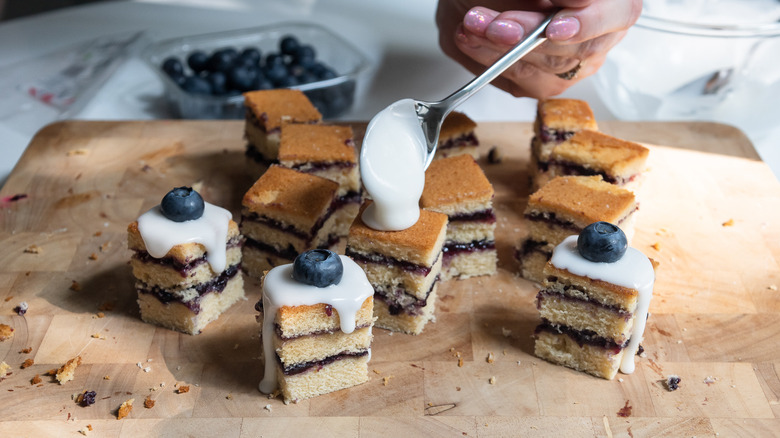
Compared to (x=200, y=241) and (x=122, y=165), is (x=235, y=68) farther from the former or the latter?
(x=200, y=241)

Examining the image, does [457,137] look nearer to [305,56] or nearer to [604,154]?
[604,154]

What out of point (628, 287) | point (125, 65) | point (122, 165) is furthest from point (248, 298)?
point (125, 65)

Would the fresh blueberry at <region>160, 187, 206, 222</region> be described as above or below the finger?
below

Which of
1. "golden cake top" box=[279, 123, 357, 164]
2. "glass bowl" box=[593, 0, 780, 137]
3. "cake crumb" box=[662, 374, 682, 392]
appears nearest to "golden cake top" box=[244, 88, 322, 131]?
"golden cake top" box=[279, 123, 357, 164]

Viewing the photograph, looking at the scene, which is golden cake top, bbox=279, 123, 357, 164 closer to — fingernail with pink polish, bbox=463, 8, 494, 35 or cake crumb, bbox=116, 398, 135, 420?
fingernail with pink polish, bbox=463, 8, 494, 35

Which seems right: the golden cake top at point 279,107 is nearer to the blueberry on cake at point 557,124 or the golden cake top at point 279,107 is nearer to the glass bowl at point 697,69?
the blueberry on cake at point 557,124

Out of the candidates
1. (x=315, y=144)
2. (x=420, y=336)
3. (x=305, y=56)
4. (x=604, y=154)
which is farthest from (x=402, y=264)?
(x=305, y=56)

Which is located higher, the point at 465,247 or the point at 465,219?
the point at 465,219

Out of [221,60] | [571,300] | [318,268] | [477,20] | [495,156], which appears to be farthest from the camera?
[221,60]
